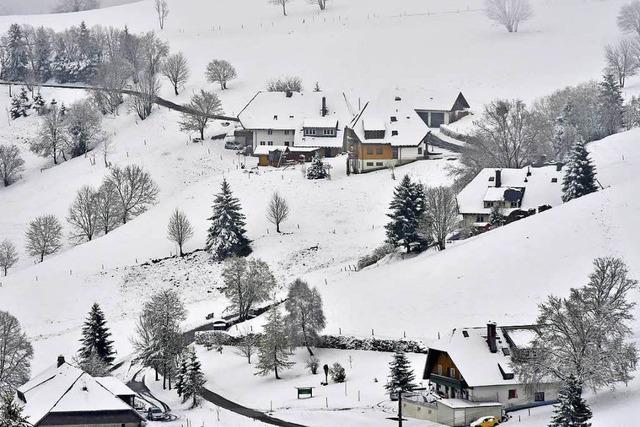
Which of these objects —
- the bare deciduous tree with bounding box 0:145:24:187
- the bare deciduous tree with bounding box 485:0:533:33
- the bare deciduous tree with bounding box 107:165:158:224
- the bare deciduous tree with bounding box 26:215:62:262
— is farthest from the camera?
the bare deciduous tree with bounding box 485:0:533:33

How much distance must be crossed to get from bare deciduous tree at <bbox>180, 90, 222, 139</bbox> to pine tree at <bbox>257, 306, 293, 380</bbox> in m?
52.6

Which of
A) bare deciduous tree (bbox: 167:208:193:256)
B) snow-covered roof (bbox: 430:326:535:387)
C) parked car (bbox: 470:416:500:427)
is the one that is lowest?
parked car (bbox: 470:416:500:427)

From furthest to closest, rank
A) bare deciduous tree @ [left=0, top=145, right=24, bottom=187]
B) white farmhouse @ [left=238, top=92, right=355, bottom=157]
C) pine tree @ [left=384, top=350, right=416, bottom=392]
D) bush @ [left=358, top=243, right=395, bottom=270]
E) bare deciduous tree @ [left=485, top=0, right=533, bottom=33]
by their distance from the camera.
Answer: bare deciduous tree @ [left=485, top=0, right=533, bottom=33] < bare deciduous tree @ [left=0, top=145, right=24, bottom=187] < white farmhouse @ [left=238, top=92, right=355, bottom=157] < bush @ [left=358, top=243, right=395, bottom=270] < pine tree @ [left=384, top=350, right=416, bottom=392]

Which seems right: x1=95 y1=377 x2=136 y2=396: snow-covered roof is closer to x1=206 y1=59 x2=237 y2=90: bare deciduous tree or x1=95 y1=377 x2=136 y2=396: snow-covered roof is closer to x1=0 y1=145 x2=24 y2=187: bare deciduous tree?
x1=0 y1=145 x2=24 y2=187: bare deciduous tree

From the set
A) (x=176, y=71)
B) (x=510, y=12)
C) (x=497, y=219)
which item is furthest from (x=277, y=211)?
(x=510, y=12)

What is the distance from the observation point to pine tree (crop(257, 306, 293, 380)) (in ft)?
224

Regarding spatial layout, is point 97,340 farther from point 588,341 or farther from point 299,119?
point 299,119

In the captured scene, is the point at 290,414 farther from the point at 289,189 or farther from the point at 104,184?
the point at 104,184

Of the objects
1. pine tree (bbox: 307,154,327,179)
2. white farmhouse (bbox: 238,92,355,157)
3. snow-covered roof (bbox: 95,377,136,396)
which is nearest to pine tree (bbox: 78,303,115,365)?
snow-covered roof (bbox: 95,377,136,396)

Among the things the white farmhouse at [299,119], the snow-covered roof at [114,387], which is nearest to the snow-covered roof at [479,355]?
the snow-covered roof at [114,387]

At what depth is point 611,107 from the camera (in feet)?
350

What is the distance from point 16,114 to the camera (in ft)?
453

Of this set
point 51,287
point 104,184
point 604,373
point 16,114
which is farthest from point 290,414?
point 16,114

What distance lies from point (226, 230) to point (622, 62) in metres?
56.5
